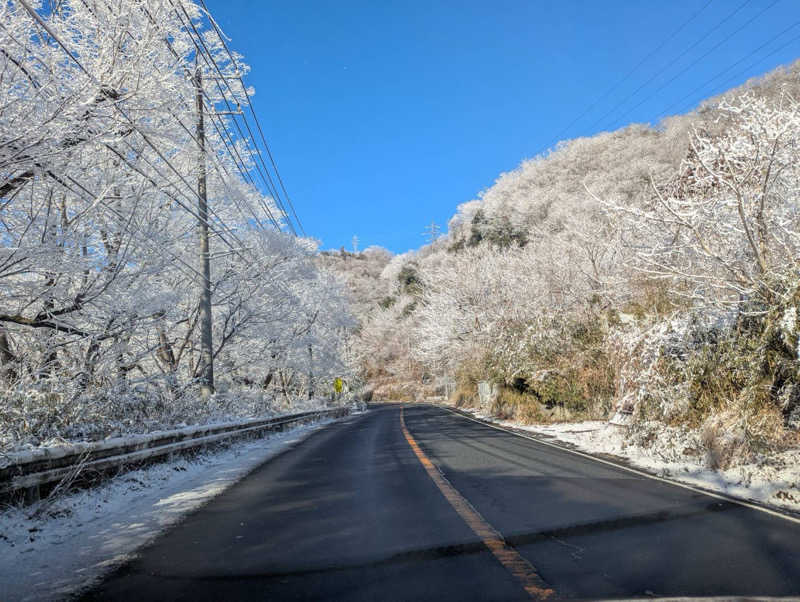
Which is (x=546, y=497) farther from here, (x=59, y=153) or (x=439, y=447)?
(x=59, y=153)

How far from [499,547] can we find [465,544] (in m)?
0.26

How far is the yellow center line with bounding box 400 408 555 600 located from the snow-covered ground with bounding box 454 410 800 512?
3176 millimetres

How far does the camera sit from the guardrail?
15.5ft

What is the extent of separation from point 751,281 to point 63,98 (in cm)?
973

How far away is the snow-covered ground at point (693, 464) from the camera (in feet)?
19.4

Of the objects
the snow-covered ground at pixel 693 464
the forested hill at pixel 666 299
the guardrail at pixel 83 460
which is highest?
the forested hill at pixel 666 299

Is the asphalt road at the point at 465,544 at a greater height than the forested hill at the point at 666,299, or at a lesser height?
lesser

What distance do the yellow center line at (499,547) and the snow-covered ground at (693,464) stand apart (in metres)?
3.18

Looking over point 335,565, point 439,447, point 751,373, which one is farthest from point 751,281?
point 335,565

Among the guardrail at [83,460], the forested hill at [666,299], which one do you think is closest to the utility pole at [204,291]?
the guardrail at [83,460]

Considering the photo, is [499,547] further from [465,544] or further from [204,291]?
[204,291]

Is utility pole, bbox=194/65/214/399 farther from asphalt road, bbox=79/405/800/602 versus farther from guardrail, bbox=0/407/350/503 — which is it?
asphalt road, bbox=79/405/800/602

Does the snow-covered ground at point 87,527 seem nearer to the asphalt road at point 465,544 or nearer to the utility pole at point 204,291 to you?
the asphalt road at point 465,544

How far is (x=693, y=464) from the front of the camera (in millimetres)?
7824
